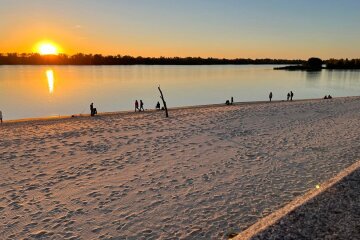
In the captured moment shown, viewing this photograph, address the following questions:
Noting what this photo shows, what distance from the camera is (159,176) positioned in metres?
10.7

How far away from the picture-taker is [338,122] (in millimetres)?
20469

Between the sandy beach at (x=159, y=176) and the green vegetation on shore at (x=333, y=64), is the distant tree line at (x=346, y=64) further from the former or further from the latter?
the sandy beach at (x=159, y=176)

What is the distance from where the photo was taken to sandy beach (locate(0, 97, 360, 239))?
7.48 m

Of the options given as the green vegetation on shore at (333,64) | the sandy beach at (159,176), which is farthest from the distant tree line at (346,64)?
the sandy beach at (159,176)

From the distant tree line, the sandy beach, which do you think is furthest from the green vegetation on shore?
the sandy beach

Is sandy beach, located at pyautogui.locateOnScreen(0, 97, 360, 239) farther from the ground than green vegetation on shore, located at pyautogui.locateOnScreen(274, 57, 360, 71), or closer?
closer

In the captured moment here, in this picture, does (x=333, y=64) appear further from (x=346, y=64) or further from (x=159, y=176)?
(x=159, y=176)

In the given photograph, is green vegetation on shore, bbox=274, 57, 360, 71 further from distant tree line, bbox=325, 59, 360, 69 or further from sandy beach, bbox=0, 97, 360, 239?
sandy beach, bbox=0, 97, 360, 239

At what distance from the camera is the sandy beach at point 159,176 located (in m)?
7.48

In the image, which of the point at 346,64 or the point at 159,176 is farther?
the point at 346,64

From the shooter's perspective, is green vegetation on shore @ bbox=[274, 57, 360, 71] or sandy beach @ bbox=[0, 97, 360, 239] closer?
sandy beach @ bbox=[0, 97, 360, 239]

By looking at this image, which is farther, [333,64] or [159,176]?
[333,64]

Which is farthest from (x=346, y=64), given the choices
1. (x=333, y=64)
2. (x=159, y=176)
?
(x=159, y=176)

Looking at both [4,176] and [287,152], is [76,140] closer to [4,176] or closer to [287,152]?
[4,176]
